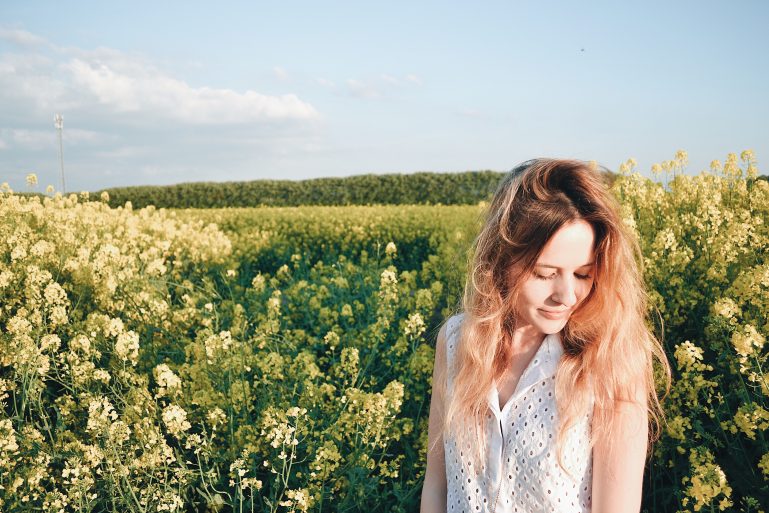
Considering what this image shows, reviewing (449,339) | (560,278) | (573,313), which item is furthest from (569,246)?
(449,339)

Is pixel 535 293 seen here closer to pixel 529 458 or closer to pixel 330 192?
pixel 529 458

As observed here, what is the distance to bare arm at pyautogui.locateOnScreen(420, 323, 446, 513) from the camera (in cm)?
188

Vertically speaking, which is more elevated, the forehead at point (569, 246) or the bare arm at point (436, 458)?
the forehead at point (569, 246)

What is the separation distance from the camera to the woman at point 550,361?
1.62 m

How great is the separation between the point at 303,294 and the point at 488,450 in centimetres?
386

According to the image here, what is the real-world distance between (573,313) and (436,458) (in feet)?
1.96

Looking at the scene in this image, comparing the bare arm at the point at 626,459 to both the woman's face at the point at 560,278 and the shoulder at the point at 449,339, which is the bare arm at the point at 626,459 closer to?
the woman's face at the point at 560,278

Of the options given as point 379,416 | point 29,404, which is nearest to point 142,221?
point 29,404

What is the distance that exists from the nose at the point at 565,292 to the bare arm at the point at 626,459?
0.27 m

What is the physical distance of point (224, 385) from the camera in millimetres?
3441

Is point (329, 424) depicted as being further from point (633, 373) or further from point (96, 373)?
Result: point (633, 373)

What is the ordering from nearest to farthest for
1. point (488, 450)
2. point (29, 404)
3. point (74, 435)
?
point (488, 450) < point (74, 435) < point (29, 404)

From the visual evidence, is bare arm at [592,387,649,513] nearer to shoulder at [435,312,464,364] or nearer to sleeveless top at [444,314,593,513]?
sleeveless top at [444,314,593,513]

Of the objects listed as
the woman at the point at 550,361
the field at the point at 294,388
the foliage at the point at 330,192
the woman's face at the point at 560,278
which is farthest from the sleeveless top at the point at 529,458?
the foliage at the point at 330,192
